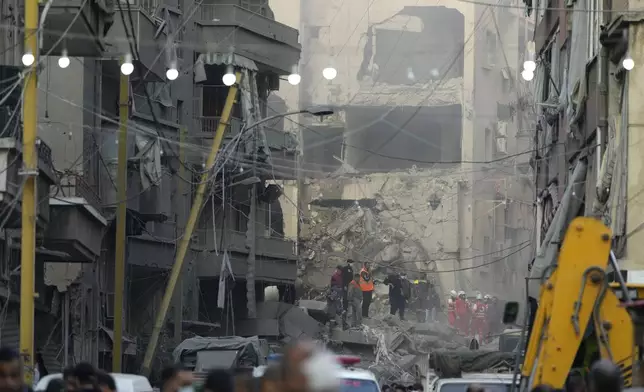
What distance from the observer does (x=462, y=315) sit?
57125 mm

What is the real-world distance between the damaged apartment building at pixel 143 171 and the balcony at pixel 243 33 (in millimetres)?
44

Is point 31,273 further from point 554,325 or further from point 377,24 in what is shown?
point 377,24

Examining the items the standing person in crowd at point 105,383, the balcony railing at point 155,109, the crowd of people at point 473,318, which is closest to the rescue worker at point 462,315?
the crowd of people at point 473,318

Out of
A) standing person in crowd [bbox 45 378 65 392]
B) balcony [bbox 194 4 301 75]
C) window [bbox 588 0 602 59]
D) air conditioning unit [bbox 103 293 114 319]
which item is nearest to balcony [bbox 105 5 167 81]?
air conditioning unit [bbox 103 293 114 319]

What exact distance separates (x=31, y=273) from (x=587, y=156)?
37.9 feet

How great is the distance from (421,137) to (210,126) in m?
33.5

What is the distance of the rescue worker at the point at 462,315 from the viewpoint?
185 feet

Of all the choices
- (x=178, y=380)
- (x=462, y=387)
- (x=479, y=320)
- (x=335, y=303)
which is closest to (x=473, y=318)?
(x=479, y=320)

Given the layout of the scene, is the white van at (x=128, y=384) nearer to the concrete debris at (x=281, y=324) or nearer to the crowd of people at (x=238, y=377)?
the crowd of people at (x=238, y=377)

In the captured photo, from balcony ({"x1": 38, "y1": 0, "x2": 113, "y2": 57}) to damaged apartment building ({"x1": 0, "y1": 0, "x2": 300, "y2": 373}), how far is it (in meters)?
0.04

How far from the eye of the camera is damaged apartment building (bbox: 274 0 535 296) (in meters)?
71.6

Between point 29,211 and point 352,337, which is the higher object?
point 29,211

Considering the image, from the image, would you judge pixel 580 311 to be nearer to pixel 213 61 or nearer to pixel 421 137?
pixel 213 61

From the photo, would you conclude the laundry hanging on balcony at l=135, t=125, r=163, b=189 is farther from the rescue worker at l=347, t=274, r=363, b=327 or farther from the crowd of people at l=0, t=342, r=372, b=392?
the crowd of people at l=0, t=342, r=372, b=392
